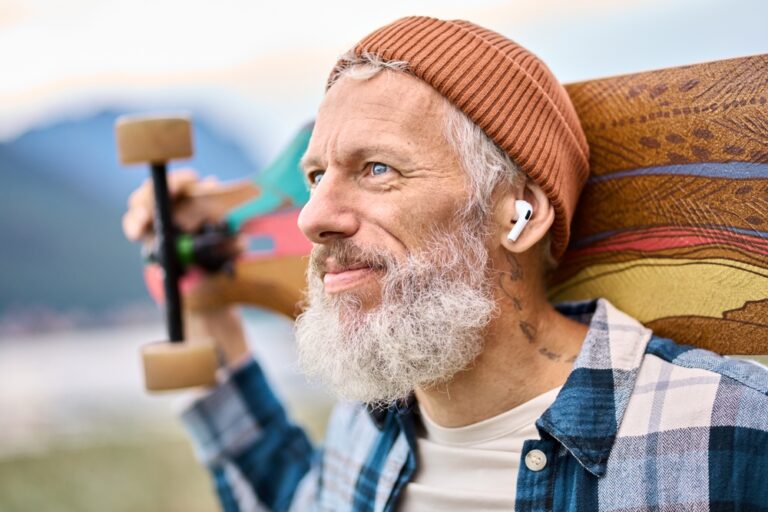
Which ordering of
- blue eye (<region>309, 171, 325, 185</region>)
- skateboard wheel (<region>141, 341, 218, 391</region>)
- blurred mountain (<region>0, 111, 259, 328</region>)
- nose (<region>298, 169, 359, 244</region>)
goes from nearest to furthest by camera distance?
nose (<region>298, 169, 359, 244</region>) < blue eye (<region>309, 171, 325, 185</region>) < skateboard wheel (<region>141, 341, 218, 391</region>) < blurred mountain (<region>0, 111, 259, 328</region>)

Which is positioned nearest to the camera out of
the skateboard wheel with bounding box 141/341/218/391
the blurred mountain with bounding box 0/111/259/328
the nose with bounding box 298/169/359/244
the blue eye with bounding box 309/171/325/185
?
→ the nose with bounding box 298/169/359/244

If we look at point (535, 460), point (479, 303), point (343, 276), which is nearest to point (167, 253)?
point (343, 276)

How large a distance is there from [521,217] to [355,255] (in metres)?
0.28

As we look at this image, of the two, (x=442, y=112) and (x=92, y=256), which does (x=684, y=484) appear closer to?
(x=442, y=112)

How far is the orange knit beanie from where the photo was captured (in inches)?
50.2

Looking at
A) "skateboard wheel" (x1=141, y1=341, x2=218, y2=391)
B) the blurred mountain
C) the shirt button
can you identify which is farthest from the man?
the blurred mountain

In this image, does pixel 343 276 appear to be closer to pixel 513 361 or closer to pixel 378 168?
pixel 378 168

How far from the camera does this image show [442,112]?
1282mm

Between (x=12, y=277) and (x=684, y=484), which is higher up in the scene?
(x=684, y=484)

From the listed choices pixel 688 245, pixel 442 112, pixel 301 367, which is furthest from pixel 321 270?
pixel 688 245

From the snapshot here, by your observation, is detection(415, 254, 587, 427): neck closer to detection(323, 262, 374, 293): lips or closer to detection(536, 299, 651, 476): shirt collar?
detection(536, 299, 651, 476): shirt collar

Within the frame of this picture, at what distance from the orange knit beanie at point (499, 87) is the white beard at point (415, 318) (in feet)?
0.53

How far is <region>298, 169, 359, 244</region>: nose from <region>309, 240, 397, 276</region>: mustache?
14 millimetres

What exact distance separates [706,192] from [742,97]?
17 centimetres
